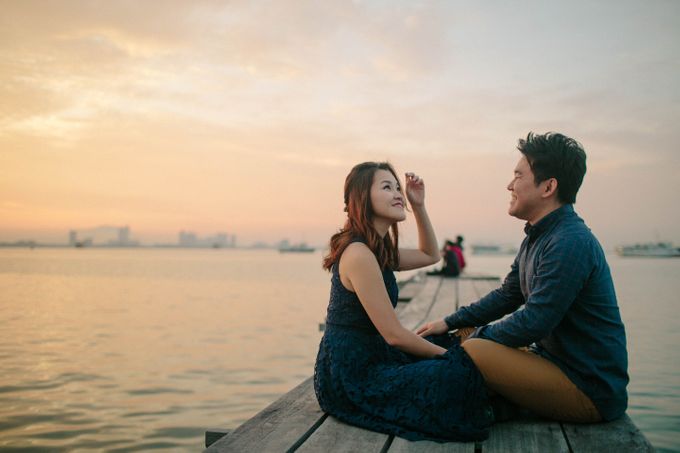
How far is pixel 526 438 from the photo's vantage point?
2674 millimetres

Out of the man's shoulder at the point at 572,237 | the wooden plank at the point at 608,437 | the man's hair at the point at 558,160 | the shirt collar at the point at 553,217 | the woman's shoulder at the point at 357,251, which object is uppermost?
the man's hair at the point at 558,160

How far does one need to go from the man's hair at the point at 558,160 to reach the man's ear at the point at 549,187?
0.06 feet

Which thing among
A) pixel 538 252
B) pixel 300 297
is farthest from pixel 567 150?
pixel 300 297

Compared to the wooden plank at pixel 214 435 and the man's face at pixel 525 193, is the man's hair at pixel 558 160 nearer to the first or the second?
the man's face at pixel 525 193

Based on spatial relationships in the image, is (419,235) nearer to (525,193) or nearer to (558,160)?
(525,193)

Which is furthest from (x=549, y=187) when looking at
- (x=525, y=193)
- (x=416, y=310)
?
(x=416, y=310)

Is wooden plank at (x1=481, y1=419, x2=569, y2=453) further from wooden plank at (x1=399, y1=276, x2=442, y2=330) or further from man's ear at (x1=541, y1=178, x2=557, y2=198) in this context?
wooden plank at (x1=399, y1=276, x2=442, y2=330)

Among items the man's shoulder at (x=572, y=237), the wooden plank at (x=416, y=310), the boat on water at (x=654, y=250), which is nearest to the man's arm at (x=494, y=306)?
the man's shoulder at (x=572, y=237)

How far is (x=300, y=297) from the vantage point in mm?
24344

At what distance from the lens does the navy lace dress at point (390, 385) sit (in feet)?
8.81

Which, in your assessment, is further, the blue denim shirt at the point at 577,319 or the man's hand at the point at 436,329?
the man's hand at the point at 436,329

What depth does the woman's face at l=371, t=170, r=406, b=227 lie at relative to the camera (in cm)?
328

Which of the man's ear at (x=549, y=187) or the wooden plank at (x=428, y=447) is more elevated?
the man's ear at (x=549, y=187)

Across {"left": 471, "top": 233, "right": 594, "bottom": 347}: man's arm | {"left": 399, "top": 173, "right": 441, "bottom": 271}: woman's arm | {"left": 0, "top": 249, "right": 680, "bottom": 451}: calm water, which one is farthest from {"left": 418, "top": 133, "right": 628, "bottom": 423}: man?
{"left": 0, "top": 249, "right": 680, "bottom": 451}: calm water
